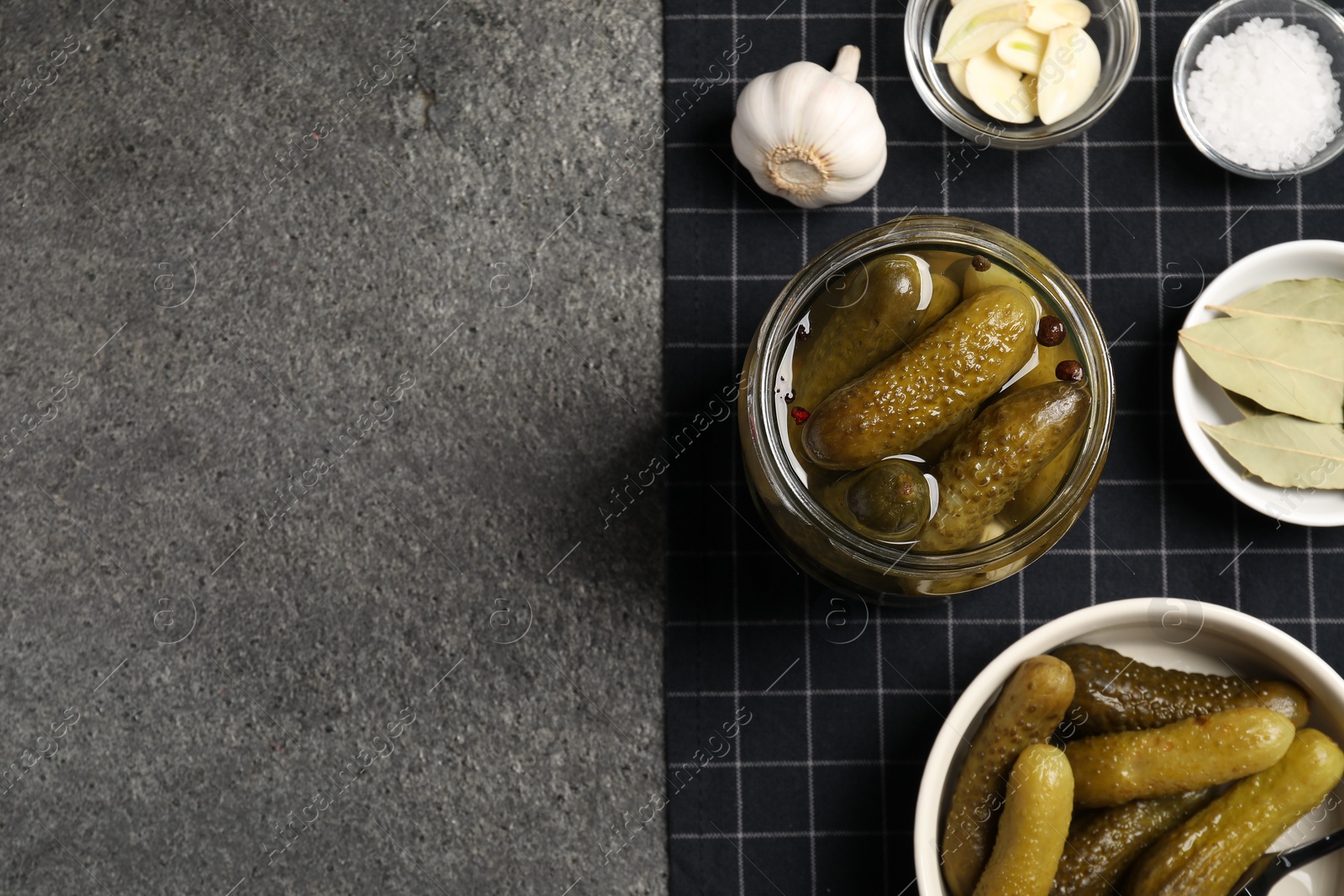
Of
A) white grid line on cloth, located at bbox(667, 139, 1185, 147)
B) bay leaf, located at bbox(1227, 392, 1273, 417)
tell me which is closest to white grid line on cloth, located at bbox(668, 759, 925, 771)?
bay leaf, located at bbox(1227, 392, 1273, 417)

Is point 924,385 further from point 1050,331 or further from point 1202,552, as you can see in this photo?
point 1202,552

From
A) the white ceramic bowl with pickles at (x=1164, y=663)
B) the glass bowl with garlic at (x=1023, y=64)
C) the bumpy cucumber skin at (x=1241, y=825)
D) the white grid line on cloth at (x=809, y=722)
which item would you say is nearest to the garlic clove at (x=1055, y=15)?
the glass bowl with garlic at (x=1023, y=64)

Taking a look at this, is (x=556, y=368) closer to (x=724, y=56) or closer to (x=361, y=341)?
(x=361, y=341)

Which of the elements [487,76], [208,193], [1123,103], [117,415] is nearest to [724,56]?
[487,76]

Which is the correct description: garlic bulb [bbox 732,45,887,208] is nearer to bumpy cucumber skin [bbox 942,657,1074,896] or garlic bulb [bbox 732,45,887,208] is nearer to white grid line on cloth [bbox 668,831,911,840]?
bumpy cucumber skin [bbox 942,657,1074,896]

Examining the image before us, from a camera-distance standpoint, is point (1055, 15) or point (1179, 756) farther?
point (1055, 15)

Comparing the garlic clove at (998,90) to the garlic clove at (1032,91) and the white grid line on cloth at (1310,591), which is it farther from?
the white grid line on cloth at (1310,591)

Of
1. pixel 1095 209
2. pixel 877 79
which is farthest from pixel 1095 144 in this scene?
pixel 877 79
